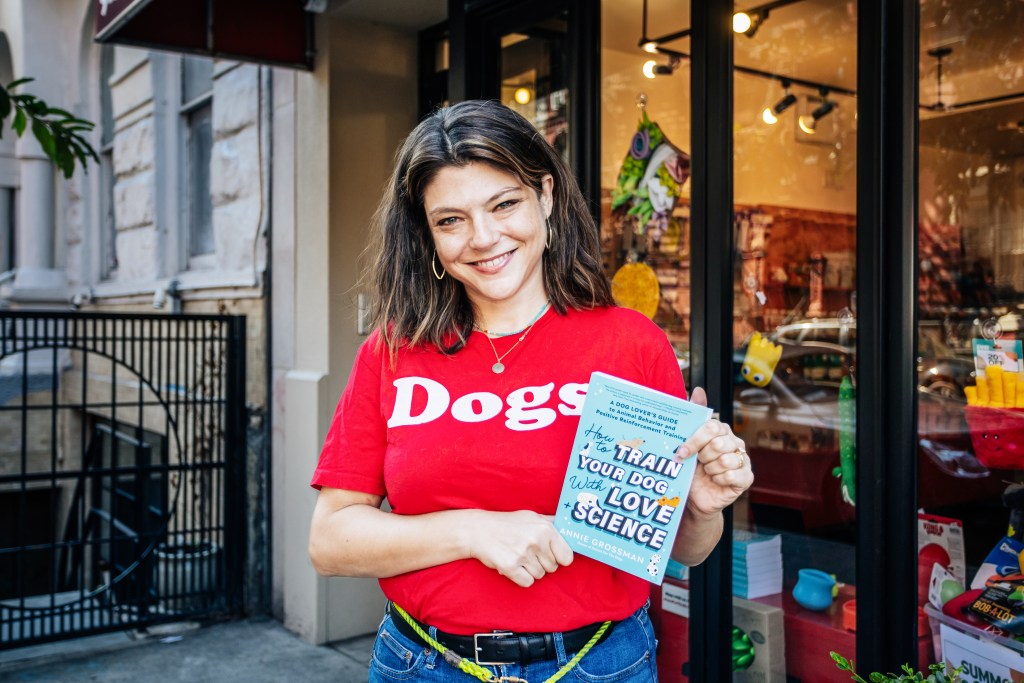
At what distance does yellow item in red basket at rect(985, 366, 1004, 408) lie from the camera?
2836 millimetres

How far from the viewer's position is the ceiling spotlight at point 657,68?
4004 mm

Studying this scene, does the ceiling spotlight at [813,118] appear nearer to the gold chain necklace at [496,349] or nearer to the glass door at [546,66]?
the glass door at [546,66]

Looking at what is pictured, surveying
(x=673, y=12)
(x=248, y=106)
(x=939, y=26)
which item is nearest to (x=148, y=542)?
(x=248, y=106)

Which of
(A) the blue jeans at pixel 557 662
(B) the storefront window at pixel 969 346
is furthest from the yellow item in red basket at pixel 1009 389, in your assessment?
(A) the blue jeans at pixel 557 662

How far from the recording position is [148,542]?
5.66m

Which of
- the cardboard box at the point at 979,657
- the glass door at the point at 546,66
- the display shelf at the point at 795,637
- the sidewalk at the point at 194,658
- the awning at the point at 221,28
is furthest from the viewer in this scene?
the awning at the point at 221,28

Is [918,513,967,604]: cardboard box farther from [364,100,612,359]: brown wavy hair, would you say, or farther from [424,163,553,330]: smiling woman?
[424,163,553,330]: smiling woman

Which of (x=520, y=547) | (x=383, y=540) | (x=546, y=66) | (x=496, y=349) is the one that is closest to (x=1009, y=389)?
(x=496, y=349)

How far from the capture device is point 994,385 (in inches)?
113

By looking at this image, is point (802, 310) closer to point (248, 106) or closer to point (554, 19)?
point (554, 19)

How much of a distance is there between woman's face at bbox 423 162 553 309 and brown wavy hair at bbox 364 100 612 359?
26 millimetres

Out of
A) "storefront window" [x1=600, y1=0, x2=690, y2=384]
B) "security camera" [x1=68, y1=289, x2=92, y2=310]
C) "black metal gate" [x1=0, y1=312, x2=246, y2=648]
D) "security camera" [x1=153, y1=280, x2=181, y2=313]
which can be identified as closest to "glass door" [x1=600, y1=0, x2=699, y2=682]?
"storefront window" [x1=600, y1=0, x2=690, y2=384]

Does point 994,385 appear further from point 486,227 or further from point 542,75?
point 542,75

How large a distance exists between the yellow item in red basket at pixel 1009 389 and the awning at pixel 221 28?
3.83 metres
